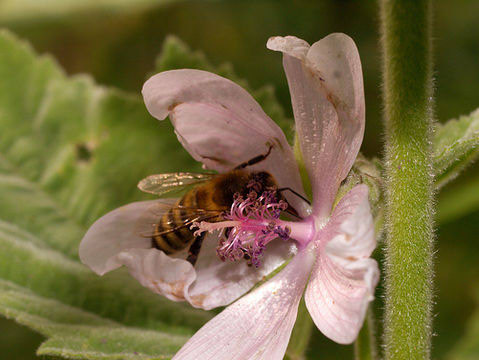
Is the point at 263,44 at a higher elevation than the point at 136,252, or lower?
higher

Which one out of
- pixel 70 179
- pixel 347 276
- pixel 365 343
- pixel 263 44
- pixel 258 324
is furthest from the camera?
pixel 263 44

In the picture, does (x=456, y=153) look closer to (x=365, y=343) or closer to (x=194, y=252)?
(x=365, y=343)

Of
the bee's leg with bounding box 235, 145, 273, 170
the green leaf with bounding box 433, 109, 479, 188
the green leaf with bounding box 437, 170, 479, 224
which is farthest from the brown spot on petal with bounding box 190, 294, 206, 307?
the green leaf with bounding box 437, 170, 479, 224

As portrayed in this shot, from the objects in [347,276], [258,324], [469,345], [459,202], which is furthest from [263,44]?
[347,276]

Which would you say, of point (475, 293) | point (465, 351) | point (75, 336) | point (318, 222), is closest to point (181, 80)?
point (318, 222)

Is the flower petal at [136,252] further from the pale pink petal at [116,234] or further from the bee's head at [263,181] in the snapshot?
the bee's head at [263,181]

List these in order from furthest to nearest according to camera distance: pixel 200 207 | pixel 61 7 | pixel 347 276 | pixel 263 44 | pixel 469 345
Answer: pixel 263 44 → pixel 61 7 → pixel 469 345 → pixel 200 207 → pixel 347 276

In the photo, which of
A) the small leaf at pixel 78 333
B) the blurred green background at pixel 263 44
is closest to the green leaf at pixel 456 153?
the small leaf at pixel 78 333
